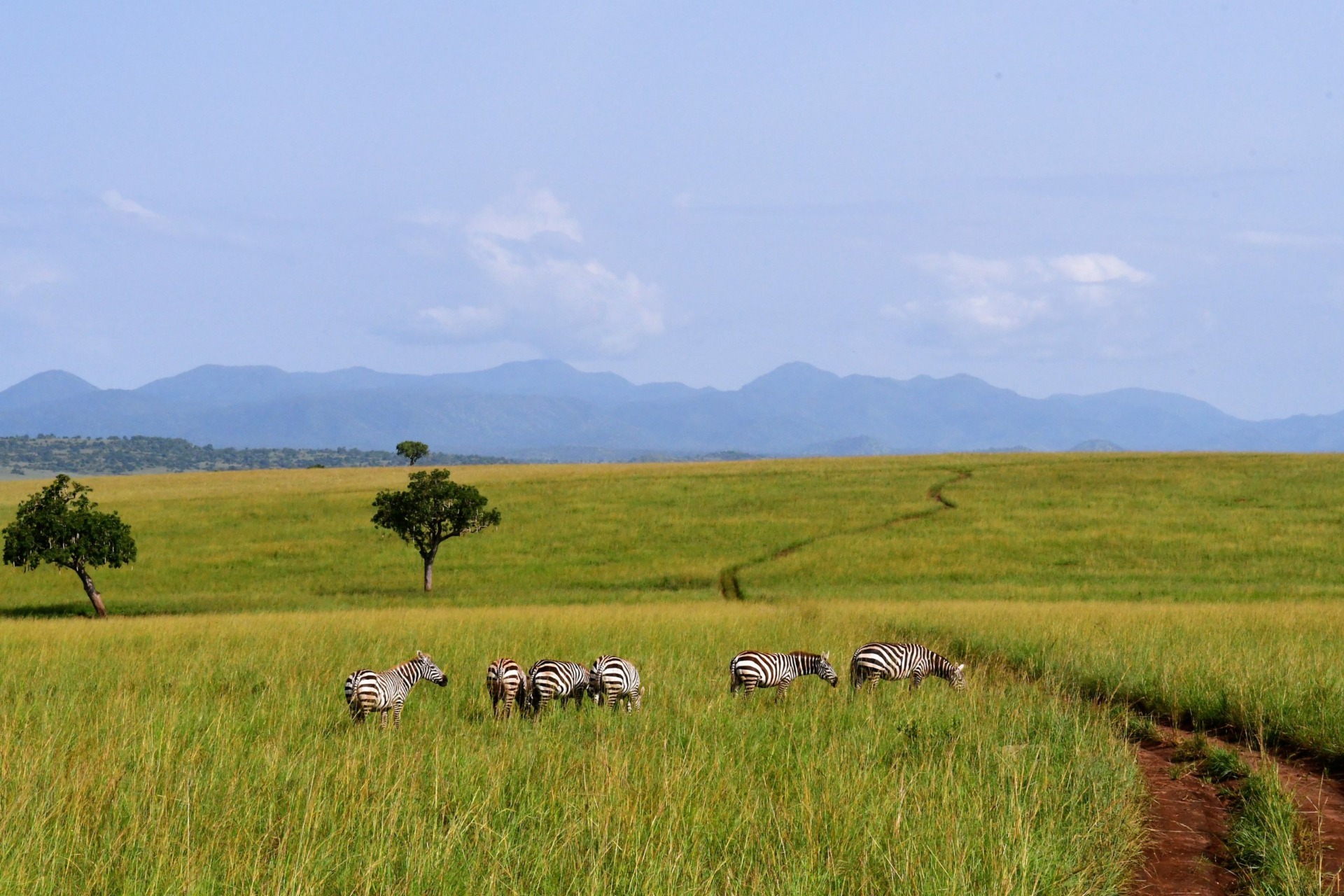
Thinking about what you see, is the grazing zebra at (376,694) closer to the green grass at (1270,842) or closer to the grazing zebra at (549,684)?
the grazing zebra at (549,684)

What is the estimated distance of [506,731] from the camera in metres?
10.6

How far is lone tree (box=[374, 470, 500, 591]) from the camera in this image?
46.9 metres

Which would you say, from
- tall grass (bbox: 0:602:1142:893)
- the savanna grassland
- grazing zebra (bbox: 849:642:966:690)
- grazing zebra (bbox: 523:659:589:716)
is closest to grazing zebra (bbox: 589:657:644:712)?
grazing zebra (bbox: 523:659:589:716)

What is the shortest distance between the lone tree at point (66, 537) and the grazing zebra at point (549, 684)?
34558 millimetres

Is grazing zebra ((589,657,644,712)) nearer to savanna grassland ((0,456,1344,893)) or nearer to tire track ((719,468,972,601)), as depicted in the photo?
savanna grassland ((0,456,1344,893))

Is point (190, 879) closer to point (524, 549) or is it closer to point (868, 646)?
point (868, 646)

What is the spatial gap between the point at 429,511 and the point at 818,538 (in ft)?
75.7

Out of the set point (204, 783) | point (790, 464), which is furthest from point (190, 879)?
point (790, 464)

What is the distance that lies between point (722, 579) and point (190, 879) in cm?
4167

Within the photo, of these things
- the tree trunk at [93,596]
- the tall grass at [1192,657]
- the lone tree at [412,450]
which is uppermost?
the lone tree at [412,450]

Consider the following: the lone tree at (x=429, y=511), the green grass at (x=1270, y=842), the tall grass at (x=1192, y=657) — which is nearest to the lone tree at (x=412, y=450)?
the lone tree at (x=429, y=511)

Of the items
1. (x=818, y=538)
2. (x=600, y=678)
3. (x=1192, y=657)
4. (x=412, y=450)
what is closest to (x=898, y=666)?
(x=600, y=678)

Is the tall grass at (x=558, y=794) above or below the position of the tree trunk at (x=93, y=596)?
above

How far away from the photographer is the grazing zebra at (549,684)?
1208cm
